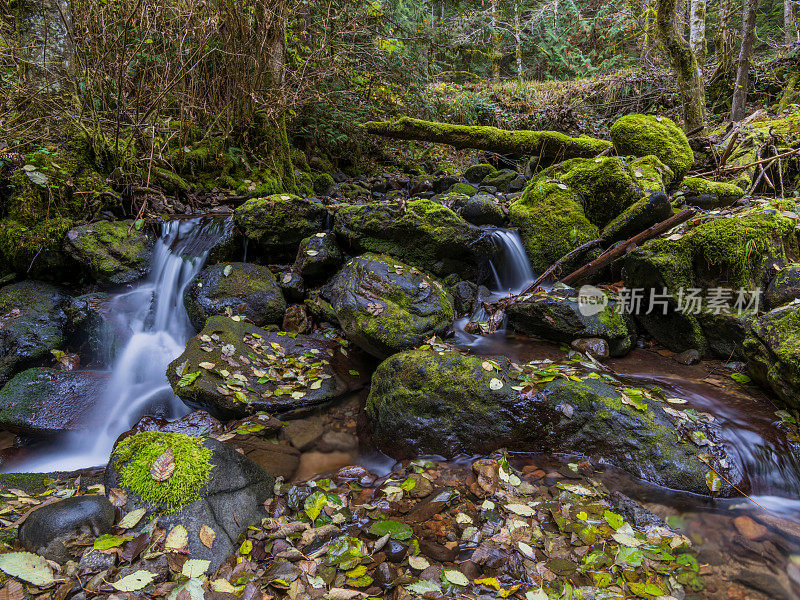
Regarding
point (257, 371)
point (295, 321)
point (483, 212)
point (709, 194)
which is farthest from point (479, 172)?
point (257, 371)

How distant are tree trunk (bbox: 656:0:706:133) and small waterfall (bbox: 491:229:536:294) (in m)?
5.94

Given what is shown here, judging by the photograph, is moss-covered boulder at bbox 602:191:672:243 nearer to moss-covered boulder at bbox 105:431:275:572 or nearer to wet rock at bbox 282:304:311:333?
wet rock at bbox 282:304:311:333

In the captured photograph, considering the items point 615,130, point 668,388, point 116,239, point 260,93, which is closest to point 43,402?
point 116,239

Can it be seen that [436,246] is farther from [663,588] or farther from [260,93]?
[260,93]

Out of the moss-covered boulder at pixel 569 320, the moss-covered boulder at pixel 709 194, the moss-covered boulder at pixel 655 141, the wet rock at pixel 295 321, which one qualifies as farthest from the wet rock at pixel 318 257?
the moss-covered boulder at pixel 655 141

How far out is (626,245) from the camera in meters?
5.03

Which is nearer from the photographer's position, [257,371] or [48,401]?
[48,401]

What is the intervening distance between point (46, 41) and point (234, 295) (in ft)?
16.7

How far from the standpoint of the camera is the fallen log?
4797mm

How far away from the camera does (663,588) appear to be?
1.97 meters

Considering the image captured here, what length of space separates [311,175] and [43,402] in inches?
282

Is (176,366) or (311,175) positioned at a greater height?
(311,175)

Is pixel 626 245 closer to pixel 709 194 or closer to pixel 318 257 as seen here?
pixel 709 194

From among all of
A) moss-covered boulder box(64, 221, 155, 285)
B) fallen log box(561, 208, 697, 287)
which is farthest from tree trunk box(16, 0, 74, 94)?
fallen log box(561, 208, 697, 287)
